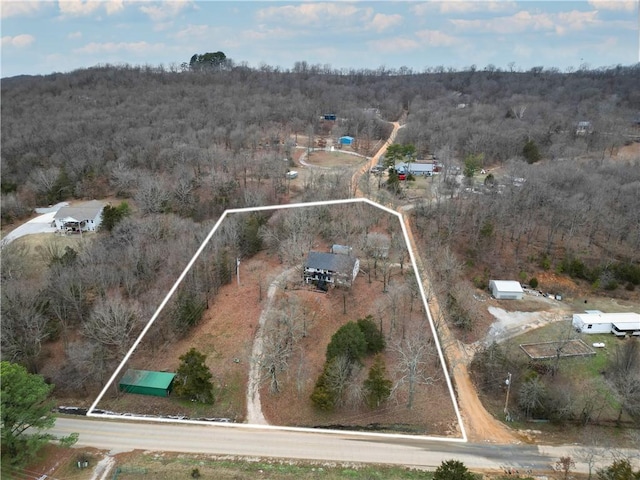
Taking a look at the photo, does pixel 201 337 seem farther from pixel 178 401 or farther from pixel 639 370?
pixel 639 370

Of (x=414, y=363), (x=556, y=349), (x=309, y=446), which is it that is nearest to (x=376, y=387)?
(x=414, y=363)

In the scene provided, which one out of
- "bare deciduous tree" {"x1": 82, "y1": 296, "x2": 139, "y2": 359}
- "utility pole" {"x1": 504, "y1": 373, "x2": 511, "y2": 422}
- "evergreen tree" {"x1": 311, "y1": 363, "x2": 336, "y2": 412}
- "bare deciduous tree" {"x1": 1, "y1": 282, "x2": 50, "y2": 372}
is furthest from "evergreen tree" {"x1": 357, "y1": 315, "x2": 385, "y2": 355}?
"bare deciduous tree" {"x1": 1, "y1": 282, "x2": 50, "y2": 372}

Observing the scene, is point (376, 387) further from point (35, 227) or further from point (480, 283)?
point (35, 227)

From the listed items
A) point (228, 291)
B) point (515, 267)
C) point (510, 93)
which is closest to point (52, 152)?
point (228, 291)

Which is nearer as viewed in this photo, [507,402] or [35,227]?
[507,402]

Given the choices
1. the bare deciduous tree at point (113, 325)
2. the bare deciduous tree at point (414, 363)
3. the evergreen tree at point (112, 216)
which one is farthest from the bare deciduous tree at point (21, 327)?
the bare deciduous tree at point (414, 363)
